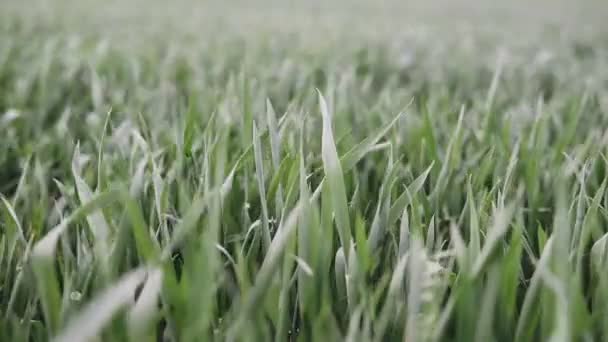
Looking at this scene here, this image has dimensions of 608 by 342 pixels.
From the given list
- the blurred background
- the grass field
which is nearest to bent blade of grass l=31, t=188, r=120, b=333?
the grass field

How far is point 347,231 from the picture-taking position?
553mm

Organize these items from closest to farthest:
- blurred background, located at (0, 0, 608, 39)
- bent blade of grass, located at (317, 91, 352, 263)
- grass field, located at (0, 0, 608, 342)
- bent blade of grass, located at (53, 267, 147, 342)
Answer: bent blade of grass, located at (53, 267, 147, 342), grass field, located at (0, 0, 608, 342), bent blade of grass, located at (317, 91, 352, 263), blurred background, located at (0, 0, 608, 39)

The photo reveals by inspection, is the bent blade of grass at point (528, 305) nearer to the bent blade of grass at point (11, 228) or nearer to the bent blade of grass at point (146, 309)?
the bent blade of grass at point (146, 309)

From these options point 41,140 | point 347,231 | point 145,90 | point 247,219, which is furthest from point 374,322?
point 145,90

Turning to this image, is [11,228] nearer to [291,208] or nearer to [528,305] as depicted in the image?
[291,208]

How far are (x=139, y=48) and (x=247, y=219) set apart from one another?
1548 millimetres

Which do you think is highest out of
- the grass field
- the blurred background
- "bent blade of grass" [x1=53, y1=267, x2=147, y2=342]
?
"bent blade of grass" [x1=53, y1=267, x2=147, y2=342]

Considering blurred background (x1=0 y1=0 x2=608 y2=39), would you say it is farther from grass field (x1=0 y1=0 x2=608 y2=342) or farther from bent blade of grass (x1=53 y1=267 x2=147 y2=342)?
bent blade of grass (x1=53 y1=267 x2=147 y2=342)

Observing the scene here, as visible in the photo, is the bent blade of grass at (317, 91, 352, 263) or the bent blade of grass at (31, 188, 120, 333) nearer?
the bent blade of grass at (31, 188, 120, 333)

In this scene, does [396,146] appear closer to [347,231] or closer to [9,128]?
[347,231]

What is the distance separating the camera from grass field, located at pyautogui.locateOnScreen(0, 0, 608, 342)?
0.43 meters

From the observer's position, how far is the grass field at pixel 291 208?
1.42ft

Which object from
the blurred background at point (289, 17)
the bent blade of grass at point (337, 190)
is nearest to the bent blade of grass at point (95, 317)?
the bent blade of grass at point (337, 190)

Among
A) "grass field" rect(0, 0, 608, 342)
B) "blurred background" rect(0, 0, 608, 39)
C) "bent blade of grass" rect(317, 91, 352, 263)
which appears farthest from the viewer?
"blurred background" rect(0, 0, 608, 39)
